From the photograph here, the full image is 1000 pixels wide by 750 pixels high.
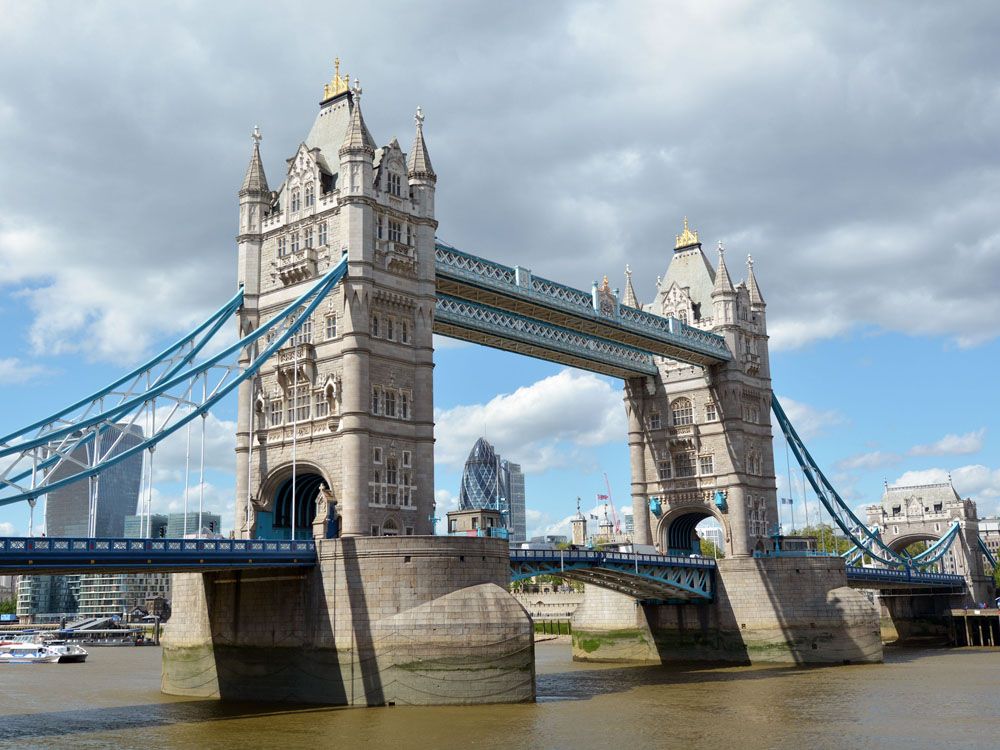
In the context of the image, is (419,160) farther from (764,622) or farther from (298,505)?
→ (764,622)

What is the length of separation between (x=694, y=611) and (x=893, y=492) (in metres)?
68.8

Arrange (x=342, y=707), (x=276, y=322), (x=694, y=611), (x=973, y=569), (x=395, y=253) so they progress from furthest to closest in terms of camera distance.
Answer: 1. (x=973, y=569)
2. (x=694, y=611)
3. (x=395, y=253)
4. (x=276, y=322)
5. (x=342, y=707)

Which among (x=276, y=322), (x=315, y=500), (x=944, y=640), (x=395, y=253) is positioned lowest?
(x=944, y=640)

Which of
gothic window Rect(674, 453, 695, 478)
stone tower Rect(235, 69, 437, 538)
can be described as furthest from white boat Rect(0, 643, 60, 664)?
gothic window Rect(674, 453, 695, 478)

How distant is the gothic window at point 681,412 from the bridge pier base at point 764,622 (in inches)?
486

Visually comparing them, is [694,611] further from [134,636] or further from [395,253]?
[134,636]

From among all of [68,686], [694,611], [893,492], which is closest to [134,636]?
[68,686]

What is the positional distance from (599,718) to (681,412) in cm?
4330

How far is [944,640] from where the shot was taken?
101m

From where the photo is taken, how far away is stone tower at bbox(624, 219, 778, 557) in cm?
7944

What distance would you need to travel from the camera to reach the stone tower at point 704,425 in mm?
79438

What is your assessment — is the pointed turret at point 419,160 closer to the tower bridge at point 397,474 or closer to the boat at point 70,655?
the tower bridge at point 397,474

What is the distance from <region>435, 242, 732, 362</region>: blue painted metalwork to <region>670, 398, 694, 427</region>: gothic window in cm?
444

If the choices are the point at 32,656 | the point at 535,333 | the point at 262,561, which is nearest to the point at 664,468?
the point at 535,333
